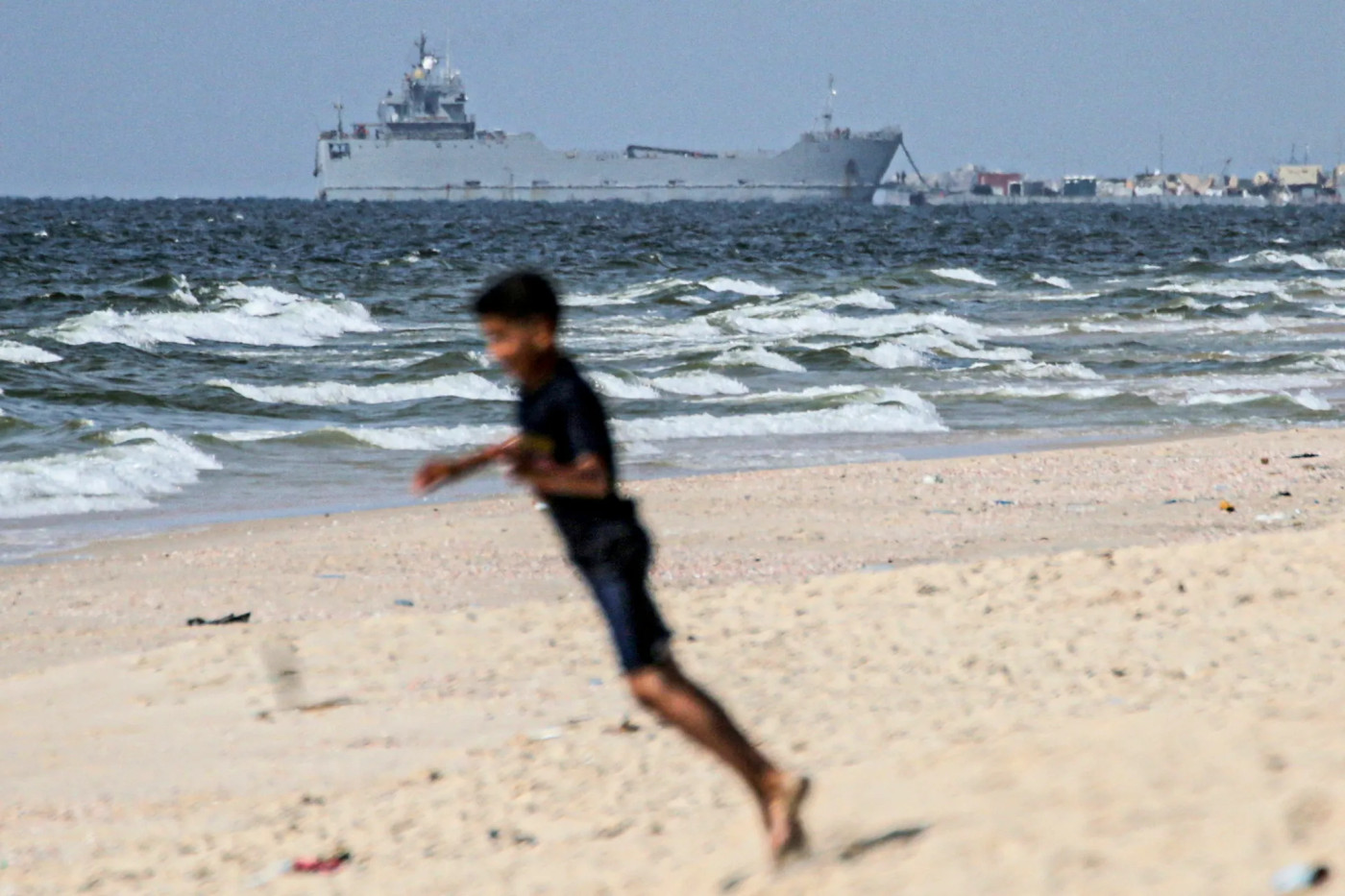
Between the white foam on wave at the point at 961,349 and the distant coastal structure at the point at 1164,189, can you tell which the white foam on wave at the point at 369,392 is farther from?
the distant coastal structure at the point at 1164,189

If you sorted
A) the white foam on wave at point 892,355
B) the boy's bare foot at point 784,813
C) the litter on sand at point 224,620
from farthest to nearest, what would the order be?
the white foam on wave at point 892,355 → the litter on sand at point 224,620 → the boy's bare foot at point 784,813

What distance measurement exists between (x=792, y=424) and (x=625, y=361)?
7.34 meters

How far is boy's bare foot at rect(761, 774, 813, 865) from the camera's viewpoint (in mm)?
3750

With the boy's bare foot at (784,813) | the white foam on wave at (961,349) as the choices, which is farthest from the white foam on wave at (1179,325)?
the boy's bare foot at (784,813)

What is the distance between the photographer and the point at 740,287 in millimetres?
38250

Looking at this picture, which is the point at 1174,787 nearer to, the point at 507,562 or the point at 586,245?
the point at 507,562

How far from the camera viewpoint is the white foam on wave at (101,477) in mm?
11172

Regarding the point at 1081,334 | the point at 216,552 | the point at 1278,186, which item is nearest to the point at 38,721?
the point at 216,552

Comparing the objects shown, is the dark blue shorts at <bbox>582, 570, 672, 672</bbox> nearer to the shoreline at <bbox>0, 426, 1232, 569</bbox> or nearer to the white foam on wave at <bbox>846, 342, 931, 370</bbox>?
the shoreline at <bbox>0, 426, 1232, 569</bbox>

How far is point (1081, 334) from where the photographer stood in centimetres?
2778

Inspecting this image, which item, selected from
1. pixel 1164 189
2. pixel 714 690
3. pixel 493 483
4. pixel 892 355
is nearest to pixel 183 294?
pixel 892 355

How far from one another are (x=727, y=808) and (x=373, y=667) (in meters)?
2.18

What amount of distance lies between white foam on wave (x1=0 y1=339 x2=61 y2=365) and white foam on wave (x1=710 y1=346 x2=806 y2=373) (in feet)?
27.4

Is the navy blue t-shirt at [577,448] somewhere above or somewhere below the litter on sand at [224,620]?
above
